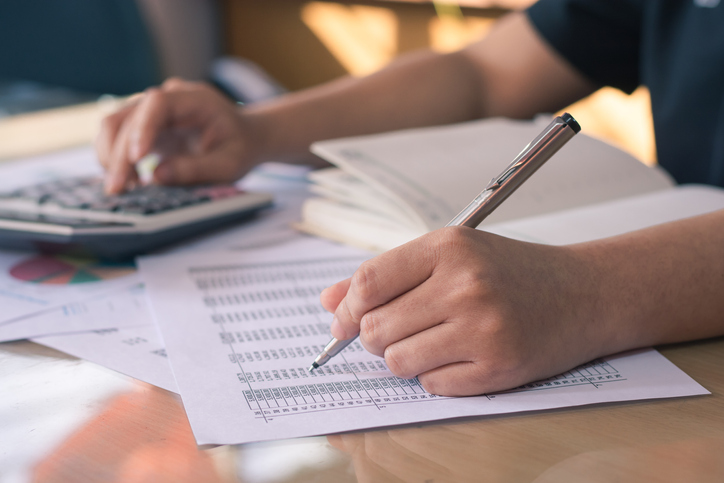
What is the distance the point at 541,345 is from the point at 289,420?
5.9 inches

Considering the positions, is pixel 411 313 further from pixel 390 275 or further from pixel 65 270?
pixel 65 270

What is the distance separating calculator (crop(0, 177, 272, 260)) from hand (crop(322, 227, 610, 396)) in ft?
0.93

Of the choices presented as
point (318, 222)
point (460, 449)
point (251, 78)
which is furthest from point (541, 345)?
point (251, 78)

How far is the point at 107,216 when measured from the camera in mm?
573

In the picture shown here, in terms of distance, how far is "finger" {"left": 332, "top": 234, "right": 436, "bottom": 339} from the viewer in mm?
354

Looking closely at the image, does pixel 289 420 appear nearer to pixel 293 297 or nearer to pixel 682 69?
pixel 293 297

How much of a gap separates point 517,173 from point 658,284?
127mm

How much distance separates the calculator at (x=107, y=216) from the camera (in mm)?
545

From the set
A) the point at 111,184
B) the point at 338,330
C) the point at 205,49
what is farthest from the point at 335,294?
the point at 205,49

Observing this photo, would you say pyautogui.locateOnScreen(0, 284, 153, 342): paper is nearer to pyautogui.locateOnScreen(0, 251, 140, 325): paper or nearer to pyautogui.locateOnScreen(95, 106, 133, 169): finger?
pyautogui.locateOnScreen(0, 251, 140, 325): paper

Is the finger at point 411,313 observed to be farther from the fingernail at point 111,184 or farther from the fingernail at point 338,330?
the fingernail at point 111,184

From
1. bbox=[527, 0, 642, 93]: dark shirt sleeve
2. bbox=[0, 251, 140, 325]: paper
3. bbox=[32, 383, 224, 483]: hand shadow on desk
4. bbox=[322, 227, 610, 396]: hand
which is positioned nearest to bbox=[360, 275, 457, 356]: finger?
bbox=[322, 227, 610, 396]: hand

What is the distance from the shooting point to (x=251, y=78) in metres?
1.49

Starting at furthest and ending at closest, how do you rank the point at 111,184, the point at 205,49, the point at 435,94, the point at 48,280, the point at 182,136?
the point at 205,49
the point at 435,94
the point at 182,136
the point at 111,184
the point at 48,280
